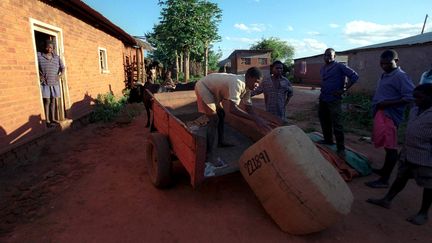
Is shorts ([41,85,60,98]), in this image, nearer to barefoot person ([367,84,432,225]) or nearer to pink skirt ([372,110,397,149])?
pink skirt ([372,110,397,149])

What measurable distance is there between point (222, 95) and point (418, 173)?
7.90 feet

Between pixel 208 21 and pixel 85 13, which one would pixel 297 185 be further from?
pixel 208 21

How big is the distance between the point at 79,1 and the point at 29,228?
5498 mm

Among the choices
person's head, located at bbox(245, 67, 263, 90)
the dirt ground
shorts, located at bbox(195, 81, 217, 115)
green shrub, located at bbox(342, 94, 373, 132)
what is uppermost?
person's head, located at bbox(245, 67, 263, 90)

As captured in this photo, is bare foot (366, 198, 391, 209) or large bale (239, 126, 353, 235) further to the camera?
bare foot (366, 198, 391, 209)

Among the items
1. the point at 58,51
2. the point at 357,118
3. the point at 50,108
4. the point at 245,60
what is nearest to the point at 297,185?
the point at 50,108

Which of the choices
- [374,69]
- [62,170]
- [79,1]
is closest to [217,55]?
[374,69]

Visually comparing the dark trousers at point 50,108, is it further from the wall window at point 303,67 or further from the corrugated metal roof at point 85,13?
the wall window at point 303,67

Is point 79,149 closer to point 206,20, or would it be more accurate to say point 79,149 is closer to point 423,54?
point 423,54

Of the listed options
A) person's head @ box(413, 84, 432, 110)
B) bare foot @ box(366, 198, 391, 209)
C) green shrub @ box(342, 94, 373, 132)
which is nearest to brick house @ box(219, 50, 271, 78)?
green shrub @ box(342, 94, 373, 132)

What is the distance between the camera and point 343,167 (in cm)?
446

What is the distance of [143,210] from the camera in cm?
347

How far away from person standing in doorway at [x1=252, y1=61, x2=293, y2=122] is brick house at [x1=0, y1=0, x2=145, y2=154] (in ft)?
13.6

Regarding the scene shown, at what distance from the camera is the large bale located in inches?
99.8
